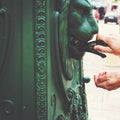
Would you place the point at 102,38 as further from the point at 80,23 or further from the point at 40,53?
the point at 40,53

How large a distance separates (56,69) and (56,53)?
74 mm

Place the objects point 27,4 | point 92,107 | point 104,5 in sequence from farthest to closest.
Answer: point 104,5, point 92,107, point 27,4

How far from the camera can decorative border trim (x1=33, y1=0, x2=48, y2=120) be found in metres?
2.03

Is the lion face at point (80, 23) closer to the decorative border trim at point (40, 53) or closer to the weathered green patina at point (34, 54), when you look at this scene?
the weathered green patina at point (34, 54)

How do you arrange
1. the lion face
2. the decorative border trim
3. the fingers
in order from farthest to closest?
1. the fingers
2. the lion face
3. the decorative border trim

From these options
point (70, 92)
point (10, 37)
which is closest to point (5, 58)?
point (10, 37)

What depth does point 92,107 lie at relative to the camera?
269 inches

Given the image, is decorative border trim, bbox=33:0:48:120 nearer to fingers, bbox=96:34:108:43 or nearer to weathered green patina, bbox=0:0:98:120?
weathered green patina, bbox=0:0:98:120

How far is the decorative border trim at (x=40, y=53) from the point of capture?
2.03 meters

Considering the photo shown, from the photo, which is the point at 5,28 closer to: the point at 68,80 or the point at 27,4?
the point at 27,4

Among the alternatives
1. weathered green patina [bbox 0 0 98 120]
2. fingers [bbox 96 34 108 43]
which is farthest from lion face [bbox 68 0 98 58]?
fingers [bbox 96 34 108 43]

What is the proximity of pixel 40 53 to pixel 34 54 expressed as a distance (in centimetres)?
2

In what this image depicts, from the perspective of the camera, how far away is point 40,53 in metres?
2.04

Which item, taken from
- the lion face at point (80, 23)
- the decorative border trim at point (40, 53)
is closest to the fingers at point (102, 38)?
the lion face at point (80, 23)
